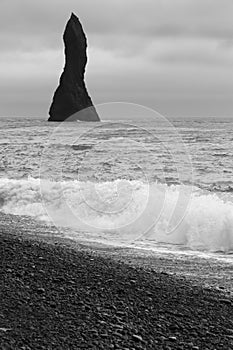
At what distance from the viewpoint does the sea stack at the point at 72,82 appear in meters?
96.9

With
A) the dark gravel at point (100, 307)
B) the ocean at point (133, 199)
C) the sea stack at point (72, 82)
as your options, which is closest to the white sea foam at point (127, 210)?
the ocean at point (133, 199)

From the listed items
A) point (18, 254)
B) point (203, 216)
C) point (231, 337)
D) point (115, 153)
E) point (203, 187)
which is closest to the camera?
point (231, 337)

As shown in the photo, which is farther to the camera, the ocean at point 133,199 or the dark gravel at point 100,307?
the ocean at point 133,199

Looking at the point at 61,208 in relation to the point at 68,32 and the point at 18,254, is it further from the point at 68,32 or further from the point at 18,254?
the point at 68,32

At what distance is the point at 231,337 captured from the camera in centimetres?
550

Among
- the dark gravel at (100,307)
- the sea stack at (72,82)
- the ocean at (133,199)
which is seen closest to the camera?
the dark gravel at (100,307)

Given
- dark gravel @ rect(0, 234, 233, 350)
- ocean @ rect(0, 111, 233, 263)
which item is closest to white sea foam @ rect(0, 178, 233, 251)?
ocean @ rect(0, 111, 233, 263)

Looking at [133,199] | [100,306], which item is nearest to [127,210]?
[133,199]

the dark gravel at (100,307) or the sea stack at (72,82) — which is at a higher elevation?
the sea stack at (72,82)

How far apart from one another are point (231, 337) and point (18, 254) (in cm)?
276

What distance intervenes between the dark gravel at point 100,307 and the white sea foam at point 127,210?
447 centimetres

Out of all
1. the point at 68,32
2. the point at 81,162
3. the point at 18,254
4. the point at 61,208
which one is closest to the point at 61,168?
the point at 81,162

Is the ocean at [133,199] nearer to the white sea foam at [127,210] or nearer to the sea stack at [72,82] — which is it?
the white sea foam at [127,210]

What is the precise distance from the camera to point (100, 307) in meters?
5.76
